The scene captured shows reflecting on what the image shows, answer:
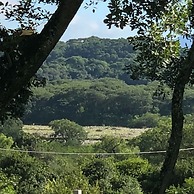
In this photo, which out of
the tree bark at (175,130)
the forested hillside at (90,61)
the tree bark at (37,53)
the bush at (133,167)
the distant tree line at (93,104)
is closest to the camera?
the tree bark at (37,53)

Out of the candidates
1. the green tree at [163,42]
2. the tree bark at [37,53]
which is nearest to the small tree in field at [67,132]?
the green tree at [163,42]

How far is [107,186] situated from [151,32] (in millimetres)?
22221

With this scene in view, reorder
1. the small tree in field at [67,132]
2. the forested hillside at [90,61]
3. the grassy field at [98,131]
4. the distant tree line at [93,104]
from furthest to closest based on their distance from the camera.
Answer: the forested hillside at [90,61] → the distant tree line at [93,104] → the grassy field at [98,131] → the small tree in field at [67,132]

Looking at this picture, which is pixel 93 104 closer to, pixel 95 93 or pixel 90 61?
pixel 95 93

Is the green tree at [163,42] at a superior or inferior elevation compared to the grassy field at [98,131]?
superior

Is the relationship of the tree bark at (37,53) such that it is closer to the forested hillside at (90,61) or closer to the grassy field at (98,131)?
the grassy field at (98,131)

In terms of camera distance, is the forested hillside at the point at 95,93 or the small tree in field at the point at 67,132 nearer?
the small tree in field at the point at 67,132

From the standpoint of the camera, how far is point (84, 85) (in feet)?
313

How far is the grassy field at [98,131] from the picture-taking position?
7012cm

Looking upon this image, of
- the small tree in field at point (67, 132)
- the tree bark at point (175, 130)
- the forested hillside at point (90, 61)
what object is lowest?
the small tree in field at point (67, 132)

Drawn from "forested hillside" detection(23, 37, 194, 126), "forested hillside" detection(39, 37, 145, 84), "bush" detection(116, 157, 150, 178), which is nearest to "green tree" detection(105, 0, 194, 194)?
"bush" detection(116, 157, 150, 178)

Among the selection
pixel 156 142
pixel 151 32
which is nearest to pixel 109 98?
pixel 156 142

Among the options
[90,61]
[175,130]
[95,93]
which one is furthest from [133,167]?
[90,61]

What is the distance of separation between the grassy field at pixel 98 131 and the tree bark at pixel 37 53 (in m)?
65.1
